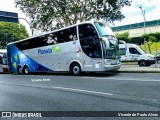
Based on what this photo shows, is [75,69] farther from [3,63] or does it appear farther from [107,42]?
[3,63]

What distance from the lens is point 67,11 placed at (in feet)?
89.2

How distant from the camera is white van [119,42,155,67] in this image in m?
24.7

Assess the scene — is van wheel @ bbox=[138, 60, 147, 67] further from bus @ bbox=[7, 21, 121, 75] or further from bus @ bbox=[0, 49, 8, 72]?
bus @ bbox=[0, 49, 8, 72]

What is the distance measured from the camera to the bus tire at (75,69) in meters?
19.0

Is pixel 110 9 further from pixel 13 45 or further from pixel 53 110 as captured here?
pixel 53 110

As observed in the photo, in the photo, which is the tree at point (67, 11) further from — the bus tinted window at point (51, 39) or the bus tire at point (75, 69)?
the bus tire at point (75, 69)

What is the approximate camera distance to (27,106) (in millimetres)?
8125

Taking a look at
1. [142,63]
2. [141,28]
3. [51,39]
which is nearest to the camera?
[51,39]

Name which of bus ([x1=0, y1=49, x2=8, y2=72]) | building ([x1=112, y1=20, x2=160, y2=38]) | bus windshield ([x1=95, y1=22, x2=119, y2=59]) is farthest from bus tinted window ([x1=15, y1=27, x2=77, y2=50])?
building ([x1=112, y1=20, x2=160, y2=38])

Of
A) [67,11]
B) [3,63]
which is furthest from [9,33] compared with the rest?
[67,11]

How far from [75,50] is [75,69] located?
Answer: 1.39m

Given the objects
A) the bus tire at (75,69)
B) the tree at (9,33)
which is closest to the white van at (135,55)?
the bus tire at (75,69)

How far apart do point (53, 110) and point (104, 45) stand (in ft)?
33.9

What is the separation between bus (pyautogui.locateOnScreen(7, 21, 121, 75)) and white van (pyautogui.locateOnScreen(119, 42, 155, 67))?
6.75 metres
